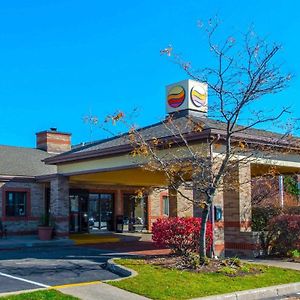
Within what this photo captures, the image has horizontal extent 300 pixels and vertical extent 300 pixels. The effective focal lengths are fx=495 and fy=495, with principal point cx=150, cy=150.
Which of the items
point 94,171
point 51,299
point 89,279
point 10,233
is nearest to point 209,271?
point 89,279

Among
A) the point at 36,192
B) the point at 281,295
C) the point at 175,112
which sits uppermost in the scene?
the point at 175,112

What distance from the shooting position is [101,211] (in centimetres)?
3106

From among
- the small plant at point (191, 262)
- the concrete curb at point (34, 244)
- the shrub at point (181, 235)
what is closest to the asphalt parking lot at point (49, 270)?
the small plant at point (191, 262)

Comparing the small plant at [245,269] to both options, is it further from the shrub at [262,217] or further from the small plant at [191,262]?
the shrub at [262,217]

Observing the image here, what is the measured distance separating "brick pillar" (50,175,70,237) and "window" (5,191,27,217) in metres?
2.85

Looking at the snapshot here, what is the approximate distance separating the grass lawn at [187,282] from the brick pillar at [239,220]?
3.63 meters

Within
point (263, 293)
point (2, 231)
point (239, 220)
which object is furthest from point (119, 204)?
point (263, 293)

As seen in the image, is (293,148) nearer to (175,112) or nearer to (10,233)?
(175,112)

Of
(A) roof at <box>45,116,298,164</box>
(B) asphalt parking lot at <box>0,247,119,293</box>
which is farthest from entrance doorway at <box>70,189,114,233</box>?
(B) asphalt parking lot at <box>0,247,119,293</box>

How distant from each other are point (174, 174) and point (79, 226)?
53.9ft

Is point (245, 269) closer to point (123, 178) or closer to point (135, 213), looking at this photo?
point (123, 178)

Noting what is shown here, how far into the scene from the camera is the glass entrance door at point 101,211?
100 ft

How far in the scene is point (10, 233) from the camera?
86.2ft

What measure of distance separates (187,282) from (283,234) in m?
6.69
